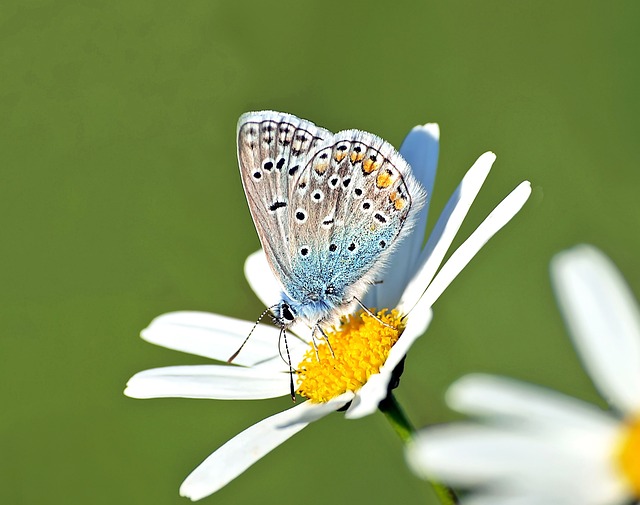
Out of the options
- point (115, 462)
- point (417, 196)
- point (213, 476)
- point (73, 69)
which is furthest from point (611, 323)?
point (73, 69)

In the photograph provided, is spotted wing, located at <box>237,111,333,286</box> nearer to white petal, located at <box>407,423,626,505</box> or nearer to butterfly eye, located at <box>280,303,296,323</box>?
butterfly eye, located at <box>280,303,296,323</box>

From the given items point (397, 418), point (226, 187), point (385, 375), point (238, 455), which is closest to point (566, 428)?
point (397, 418)

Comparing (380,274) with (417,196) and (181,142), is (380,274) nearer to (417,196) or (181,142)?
(417,196)

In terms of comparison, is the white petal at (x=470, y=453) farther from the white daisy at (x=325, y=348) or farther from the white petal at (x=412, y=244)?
the white petal at (x=412, y=244)

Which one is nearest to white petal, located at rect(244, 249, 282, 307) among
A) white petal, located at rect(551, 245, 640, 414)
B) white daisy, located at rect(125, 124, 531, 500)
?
white daisy, located at rect(125, 124, 531, 500)

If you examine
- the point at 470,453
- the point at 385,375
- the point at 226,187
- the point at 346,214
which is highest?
the point at 226,187

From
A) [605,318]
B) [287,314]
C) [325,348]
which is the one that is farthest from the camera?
[287,314]

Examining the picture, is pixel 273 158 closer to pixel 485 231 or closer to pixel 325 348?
pixel 325 348
